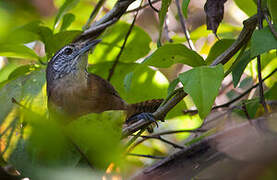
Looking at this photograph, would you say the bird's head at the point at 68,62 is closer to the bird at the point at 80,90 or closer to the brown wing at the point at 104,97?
the bird at the point at 80,90

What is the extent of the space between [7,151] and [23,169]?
11 centimetres

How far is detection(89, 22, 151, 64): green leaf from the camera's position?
2.26m

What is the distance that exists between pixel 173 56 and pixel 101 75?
965mm

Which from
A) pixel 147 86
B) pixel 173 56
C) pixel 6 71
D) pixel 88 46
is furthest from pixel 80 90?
pixel 173 56

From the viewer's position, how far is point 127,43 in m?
2.28

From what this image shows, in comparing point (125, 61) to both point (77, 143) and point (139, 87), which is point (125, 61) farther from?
point (77, 143)

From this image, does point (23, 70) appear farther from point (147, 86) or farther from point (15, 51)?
point (147, 86)

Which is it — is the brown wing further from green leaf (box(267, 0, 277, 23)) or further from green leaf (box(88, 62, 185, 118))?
green leaf (box(267, 0, 277, 23))

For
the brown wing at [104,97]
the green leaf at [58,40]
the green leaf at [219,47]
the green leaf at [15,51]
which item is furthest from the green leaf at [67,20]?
the green leaf at [219,47]

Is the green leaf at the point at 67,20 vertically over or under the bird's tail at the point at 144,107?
over

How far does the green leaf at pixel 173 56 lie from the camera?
1445 millimetres

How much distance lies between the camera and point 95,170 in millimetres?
625

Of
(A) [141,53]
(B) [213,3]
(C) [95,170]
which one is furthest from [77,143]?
(A) [141,53]

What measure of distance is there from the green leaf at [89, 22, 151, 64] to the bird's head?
1.01ft
